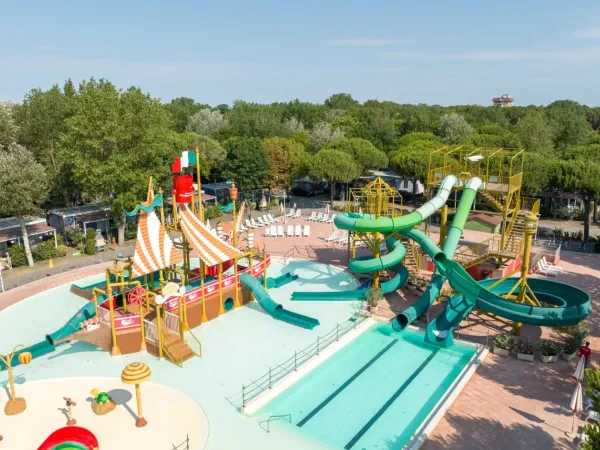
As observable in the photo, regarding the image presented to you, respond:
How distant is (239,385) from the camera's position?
15.9 metres

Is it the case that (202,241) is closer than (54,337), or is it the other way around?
(54,337)

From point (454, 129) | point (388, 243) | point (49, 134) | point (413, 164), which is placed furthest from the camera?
point (454, 129)

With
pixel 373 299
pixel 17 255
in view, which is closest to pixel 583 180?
pixel 373 299

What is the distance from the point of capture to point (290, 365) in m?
17.2

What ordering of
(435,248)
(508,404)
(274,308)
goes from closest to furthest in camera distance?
(508,404)
(274,308)
(435,248)

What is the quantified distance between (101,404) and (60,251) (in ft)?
72.1

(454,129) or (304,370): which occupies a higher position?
(454,129)

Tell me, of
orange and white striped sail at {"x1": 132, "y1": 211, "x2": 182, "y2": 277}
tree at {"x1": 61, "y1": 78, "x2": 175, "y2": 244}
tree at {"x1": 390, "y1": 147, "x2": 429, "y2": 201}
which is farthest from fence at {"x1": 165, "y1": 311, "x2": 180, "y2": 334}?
tree at {"x1": 390, "y1": 147, "x2": 429, "y2": 201}

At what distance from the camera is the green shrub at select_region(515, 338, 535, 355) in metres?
17.4

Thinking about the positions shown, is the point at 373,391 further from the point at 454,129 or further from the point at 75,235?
the point at 454,129

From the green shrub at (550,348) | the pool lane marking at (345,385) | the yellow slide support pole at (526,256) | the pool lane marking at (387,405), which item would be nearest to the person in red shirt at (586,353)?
the green shrub at (550,348)

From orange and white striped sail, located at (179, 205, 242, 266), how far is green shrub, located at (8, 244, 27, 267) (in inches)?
644

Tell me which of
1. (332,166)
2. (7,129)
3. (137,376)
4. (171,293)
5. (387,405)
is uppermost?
(7,129)

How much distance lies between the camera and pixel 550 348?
1741 cm
